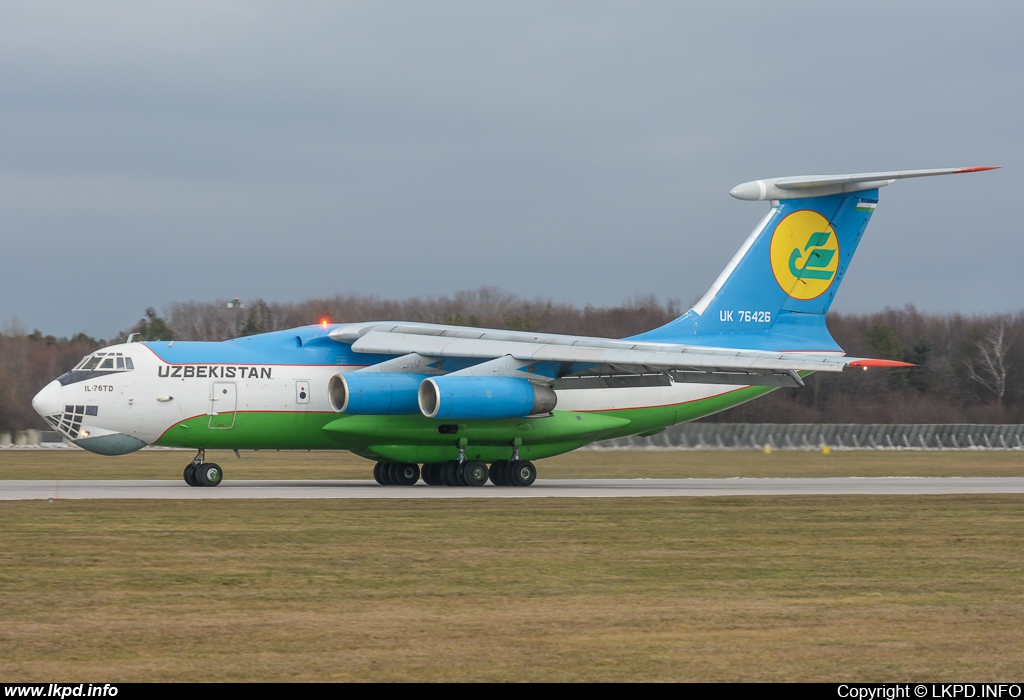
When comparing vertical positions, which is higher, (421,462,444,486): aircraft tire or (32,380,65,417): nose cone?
(32,380,65,417): nose cone

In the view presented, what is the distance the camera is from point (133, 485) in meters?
22.4

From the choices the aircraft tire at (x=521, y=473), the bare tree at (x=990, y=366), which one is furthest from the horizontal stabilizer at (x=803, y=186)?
the bare tree at (x=990, y=366)

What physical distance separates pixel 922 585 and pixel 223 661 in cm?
632

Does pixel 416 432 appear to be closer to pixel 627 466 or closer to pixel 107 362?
pixel 107 362

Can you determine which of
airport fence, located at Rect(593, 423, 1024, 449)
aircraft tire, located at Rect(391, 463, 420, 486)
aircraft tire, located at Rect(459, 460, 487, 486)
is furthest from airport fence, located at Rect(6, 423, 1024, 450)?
aircraft tire, located at Rect(459, 460, 487, 486)

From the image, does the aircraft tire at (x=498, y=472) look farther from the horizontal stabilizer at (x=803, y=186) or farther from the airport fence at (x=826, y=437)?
the airport fence at (x=826, y=437)

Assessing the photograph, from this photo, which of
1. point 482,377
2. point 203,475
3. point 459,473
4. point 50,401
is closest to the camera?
point 50,401

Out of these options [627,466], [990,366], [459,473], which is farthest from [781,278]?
[990,366]

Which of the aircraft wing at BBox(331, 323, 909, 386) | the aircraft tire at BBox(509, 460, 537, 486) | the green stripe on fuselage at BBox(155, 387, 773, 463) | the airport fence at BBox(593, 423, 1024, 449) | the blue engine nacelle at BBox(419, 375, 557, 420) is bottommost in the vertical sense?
the airport fence at BBox(593, 423, 1024, 449)

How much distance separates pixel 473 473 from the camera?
78.0 ft

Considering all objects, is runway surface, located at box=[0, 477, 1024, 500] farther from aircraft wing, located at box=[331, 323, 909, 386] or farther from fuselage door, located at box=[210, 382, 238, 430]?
aircraft wing, located at box=[331, 323, 909, 386]

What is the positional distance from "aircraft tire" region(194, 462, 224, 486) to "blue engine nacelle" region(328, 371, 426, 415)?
252 centimetres

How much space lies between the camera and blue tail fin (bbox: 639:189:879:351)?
2617 cm

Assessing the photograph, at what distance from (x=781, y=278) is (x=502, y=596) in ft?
59.2
